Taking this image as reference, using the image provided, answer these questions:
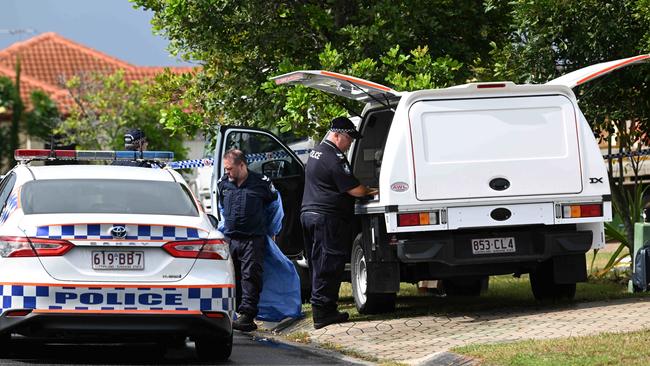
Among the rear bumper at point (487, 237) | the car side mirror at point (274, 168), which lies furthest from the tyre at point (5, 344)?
the car side mirror at point (274, 168)

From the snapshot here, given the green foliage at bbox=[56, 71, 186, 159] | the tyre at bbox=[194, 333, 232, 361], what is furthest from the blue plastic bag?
the green foliage at bbox=[56, 71, 186, 159]

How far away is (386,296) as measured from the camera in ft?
44.9

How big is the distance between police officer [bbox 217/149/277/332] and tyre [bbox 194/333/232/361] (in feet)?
8.11

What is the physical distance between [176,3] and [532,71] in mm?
4683

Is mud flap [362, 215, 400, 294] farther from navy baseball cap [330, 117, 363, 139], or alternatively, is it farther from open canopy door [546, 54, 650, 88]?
open canopy door [546, 54, 650, 88]

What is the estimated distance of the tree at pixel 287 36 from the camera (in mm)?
17438

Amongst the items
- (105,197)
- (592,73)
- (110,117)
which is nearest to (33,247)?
(105,197)

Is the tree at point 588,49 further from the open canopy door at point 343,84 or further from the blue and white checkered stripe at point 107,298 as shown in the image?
the blue and white checkered stripe at point 107,298

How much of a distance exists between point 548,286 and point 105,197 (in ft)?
16.8

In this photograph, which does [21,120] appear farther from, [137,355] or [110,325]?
[110,325]

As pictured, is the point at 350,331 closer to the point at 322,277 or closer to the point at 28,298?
the point at 322,277

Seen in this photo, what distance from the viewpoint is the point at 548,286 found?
46.0ft

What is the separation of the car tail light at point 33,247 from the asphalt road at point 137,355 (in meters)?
0.88

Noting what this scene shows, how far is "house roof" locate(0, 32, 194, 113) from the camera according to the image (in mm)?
60875
